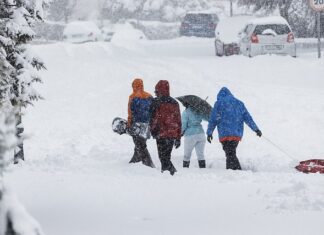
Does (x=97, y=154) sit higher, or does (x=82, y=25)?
(x=82, y=25)

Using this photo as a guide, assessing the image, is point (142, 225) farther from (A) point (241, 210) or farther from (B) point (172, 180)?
(B) point (172, 180)

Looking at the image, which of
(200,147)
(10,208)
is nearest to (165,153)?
(200,147)

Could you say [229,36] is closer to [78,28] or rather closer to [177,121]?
[78,28]

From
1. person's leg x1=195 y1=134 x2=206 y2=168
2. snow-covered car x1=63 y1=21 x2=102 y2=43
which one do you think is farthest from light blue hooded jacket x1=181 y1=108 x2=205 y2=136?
snow-covered car x1=63 y1=21 x2=102 y2=43

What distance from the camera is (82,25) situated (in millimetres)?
43219

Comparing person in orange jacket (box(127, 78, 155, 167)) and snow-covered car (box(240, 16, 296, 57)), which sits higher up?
snow-covered car (box(240, 16, 296, 57))

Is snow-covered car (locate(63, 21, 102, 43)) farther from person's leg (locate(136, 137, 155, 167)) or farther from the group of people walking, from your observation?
the group of people walking

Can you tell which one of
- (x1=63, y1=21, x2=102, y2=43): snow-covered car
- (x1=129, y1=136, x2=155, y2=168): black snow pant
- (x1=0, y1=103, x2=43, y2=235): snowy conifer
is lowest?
(x1=129, y1=136, x2=155, y2=168): black snow pant

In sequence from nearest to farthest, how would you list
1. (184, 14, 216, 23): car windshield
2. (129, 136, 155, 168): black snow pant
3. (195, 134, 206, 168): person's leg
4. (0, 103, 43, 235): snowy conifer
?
(0, 103, 43, 235): snowy conifer → (195, 134, 206, 168): person's leg → (129, 136, 155, 168): black snow pant → (184, 14, 216, 23): car windshield

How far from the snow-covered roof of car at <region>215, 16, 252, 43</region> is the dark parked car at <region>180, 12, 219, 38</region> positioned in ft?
53.6

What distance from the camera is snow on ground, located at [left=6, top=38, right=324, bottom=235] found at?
667 cm

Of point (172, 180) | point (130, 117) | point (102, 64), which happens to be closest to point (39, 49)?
point (102, 64)

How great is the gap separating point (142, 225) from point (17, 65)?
6468 millimetres

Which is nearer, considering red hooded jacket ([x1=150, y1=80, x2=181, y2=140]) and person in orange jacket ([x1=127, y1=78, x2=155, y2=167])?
red hooded jacket ([x1=150, y1=80, x2=181, y2=140])
